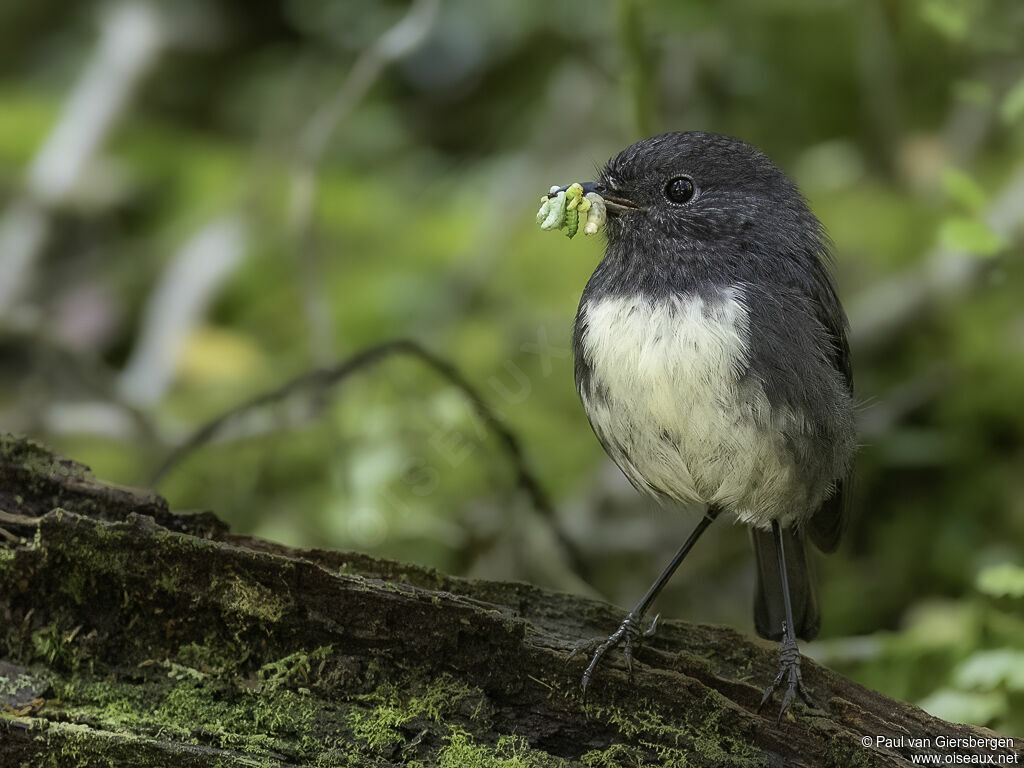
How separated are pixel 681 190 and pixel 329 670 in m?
1.58

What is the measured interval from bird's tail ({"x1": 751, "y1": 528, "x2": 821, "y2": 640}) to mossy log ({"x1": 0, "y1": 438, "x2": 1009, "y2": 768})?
652mm

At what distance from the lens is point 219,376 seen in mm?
5891

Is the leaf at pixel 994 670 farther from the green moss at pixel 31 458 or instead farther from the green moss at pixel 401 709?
the green moss at pixel 31 458

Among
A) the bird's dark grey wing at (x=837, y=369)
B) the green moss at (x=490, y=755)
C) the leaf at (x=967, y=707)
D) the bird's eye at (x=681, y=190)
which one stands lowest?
the green moss at (x=490, y=755)

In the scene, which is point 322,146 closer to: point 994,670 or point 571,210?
point 571,210

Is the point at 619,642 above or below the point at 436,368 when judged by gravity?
below

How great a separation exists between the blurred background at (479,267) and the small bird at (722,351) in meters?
0.49

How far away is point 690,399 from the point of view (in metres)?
2.59

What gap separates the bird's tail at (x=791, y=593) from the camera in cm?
310

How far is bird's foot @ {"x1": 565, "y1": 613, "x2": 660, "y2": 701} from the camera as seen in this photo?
2.39 meters

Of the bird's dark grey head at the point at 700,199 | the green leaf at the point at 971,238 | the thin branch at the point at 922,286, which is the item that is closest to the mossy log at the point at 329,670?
the bird's dark grey head at the point at 700,199

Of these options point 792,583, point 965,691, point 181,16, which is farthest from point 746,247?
point 181,16

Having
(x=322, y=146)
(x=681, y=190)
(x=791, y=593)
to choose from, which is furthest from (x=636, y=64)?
(x=791, y=593)

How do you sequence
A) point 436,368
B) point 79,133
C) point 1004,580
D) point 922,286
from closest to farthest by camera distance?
point 1004,580 → point 436,368 → point 922,286 → point 79,133
